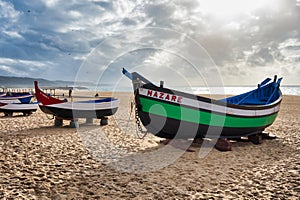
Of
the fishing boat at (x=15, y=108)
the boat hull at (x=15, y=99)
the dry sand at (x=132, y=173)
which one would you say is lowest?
the dry sand at (x=132, y=173)

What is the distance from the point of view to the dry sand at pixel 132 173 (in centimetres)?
402

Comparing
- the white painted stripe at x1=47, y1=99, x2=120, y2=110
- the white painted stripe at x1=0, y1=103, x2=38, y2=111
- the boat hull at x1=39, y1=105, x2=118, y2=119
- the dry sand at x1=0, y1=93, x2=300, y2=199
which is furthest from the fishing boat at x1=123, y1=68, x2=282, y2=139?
the white painted stripe at x1=0, y1=103, x2=38, y2=111

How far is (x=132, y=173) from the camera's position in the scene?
5039mm

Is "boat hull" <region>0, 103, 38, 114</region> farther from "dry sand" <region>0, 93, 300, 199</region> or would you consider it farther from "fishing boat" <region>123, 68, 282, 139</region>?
"fishing boat" <region>123, 68, 282, 139</region>

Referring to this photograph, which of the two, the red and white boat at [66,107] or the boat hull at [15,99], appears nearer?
the red and white boat at [66,107]

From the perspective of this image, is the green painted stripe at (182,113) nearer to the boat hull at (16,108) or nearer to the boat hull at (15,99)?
the boat hull at (16,108)

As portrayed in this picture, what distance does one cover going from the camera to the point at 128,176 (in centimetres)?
484

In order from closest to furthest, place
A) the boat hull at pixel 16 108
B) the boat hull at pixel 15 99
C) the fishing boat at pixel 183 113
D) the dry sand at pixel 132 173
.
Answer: the dry sand at pixel 132 173 → the fishing boat at pixel 183 113 → the boat hull at pixel 16 108 → the boat hull at pixel 15 99

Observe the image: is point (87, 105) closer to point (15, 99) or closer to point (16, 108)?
point (16, 108)

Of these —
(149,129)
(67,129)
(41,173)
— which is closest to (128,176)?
(41,173)

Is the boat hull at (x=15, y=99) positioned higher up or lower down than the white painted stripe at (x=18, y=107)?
higher up

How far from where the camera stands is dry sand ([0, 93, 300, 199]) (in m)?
4.02

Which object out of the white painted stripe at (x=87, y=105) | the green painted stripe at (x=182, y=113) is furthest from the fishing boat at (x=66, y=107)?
the green painted stripe at (x=182, y=113)

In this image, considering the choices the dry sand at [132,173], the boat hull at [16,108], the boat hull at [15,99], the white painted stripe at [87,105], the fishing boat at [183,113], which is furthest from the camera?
the boat hull at [15,99]
